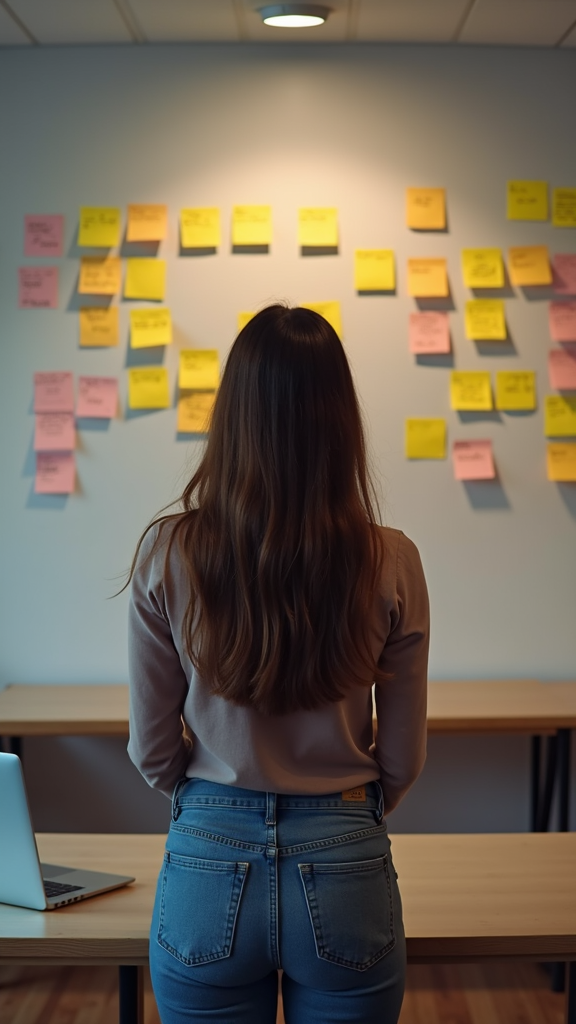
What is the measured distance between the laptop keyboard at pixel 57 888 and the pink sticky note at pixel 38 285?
1.91m

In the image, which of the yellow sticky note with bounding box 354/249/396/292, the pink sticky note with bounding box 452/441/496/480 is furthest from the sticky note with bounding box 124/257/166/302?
the pink sticky note with bounding box 452/441/496/480

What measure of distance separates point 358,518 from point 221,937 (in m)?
0.53

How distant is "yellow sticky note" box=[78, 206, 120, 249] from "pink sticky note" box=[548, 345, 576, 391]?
4.40ft

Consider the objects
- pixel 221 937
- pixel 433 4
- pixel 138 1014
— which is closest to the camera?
pixel 221 937

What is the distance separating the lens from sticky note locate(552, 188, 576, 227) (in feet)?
10.1

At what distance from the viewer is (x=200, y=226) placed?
3062 millimetres

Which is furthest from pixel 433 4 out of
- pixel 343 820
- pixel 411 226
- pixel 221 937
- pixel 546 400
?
pixel 221 937

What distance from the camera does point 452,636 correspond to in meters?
3.16

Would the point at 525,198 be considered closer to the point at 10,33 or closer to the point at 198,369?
the point at 198,369

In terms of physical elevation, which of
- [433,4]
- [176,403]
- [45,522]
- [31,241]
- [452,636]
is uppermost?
[433,4]

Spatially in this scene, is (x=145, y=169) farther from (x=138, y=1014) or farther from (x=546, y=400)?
(x=138, y=1014)

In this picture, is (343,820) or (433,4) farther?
(433,4)

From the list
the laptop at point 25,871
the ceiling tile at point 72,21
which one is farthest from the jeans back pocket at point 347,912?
the ceiling tile at point 72,21

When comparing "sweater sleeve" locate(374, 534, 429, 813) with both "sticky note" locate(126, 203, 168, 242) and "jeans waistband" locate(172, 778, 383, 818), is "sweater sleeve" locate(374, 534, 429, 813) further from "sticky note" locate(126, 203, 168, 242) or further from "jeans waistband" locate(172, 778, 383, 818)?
"sticky note" locate(126, 203, 168, 242)
